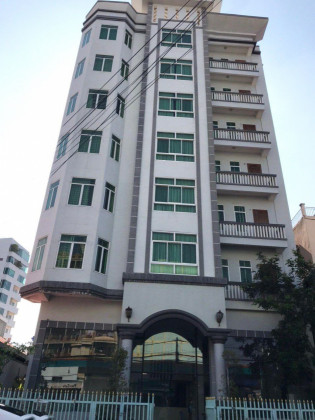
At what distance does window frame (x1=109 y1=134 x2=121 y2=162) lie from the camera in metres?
18.4

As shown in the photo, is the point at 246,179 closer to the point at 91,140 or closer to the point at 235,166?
the point at 235,166

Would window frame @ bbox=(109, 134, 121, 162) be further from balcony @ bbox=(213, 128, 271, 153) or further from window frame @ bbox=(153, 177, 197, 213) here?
balcony @ bbox=(213, 128, 271, 153)

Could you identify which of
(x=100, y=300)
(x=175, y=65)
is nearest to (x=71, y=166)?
(x=100, y=300)

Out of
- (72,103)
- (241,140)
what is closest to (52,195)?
(72,103)

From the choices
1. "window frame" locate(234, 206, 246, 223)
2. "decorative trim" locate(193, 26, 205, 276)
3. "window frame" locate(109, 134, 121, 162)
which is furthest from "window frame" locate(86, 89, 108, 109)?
"window frame" locate(234, 206, 246, 223)

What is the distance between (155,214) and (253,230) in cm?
511

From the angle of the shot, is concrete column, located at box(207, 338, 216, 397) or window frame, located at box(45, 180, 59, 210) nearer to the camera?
concrete column, located at box(207, 338, 216, 397)

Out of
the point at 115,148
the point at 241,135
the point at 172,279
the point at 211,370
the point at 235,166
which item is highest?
the point at 241,135

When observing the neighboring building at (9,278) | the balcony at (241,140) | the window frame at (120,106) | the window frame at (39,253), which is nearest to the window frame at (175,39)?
the window frame at (120,106)

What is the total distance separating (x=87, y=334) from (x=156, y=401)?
3.79 meters

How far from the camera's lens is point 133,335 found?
13430mm

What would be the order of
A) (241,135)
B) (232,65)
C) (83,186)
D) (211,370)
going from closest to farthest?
(211,370) → (83,186) → (241,135) → (232,65)

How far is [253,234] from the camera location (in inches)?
685

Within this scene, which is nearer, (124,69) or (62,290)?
(62,290)
